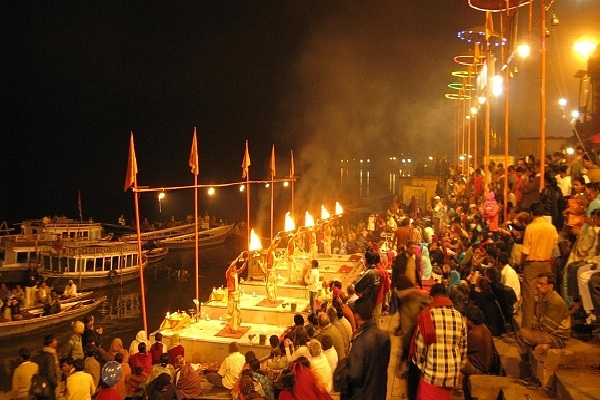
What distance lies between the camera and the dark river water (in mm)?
26850

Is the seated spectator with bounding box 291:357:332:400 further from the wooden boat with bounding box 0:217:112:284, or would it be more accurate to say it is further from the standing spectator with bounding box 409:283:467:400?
the wooden boat with bounding box 0:217:112:284

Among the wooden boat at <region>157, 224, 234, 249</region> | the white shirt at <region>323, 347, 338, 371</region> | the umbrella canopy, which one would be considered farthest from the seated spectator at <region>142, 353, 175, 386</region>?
the wooden boat at <region>157, 224, 234, 249</region>

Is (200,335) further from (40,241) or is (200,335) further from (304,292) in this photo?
(40,241)

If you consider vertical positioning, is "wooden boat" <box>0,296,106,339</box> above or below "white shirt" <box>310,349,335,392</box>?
below

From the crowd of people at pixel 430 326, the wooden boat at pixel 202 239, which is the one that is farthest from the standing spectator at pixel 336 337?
the wooden boat at pixel 202 239

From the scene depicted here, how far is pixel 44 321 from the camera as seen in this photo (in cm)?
2745

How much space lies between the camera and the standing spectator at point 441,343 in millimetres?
5684

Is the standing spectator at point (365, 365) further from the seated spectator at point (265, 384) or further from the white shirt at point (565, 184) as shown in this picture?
the white shirt at point (565, 184)

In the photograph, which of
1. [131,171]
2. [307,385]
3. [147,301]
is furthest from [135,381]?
[147,301]

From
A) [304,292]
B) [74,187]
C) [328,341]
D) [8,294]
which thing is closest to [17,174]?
[74,187]

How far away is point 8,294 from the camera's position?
1085 inches

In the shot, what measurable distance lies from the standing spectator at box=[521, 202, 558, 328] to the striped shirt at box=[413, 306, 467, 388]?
3.41 meters

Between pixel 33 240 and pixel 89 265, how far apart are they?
5.68 meters

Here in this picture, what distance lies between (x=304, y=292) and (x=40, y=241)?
Answer: 29.8 metres
